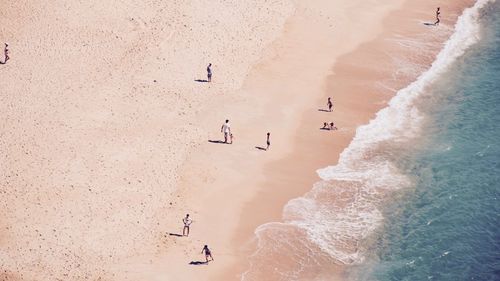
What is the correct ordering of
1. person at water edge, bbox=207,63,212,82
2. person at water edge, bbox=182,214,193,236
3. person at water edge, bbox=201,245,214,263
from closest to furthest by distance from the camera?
person at water edge, bbox=201,245,214,263, person at water edge, bbox=182,214,193,236, person at water edge, bbox=207,63,212,82

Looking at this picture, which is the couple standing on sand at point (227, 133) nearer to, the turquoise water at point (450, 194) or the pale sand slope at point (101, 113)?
the pale sand slope at point (101, 113)

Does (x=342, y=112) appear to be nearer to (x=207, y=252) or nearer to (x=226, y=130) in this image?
(x=226, y=130)

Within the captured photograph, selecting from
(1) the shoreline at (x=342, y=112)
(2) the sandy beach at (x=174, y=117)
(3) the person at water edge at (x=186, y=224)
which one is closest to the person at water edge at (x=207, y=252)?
(2) the sandy beach at (x=174, y=117)

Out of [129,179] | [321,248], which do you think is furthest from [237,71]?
[321,248]

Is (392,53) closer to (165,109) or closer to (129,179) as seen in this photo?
(165,109)

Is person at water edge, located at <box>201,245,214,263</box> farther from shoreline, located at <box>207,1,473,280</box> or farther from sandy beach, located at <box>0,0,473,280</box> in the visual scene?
shoreline, located at <box>207,1,473,280</box>

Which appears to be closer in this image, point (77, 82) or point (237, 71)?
point (77, 82)

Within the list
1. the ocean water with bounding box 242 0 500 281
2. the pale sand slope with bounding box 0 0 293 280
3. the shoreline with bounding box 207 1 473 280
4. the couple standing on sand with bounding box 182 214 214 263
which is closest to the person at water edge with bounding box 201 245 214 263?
the couple standing on sand with bounding box 182 214 214 263
